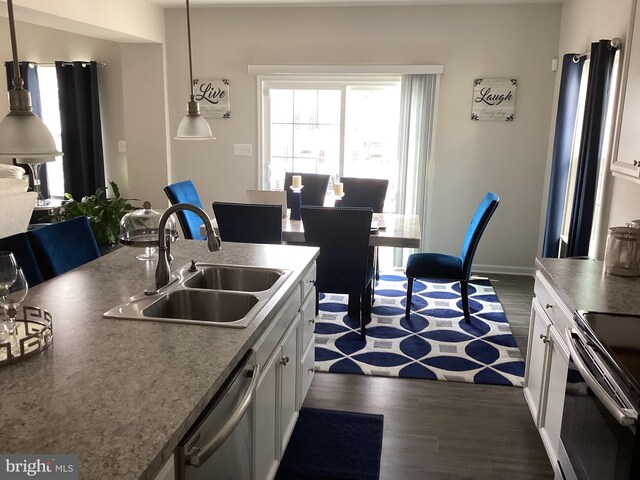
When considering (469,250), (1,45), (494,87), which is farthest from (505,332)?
(1,45)

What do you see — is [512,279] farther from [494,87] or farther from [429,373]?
[429,373]

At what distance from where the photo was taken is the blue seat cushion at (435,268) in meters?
4.26

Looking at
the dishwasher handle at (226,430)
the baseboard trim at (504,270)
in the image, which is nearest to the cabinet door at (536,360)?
the dishwasher handle at (226,430)

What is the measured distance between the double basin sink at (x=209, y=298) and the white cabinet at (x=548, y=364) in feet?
3.93

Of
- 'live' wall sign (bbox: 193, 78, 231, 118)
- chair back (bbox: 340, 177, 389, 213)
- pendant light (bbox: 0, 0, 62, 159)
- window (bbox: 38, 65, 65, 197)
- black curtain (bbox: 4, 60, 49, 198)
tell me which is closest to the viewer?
pendant light (bbox: 0, 0, 62, 159)

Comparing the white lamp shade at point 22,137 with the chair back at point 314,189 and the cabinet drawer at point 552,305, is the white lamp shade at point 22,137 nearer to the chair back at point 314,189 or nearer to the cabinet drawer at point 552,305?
the cabinet drawer at point 552,305

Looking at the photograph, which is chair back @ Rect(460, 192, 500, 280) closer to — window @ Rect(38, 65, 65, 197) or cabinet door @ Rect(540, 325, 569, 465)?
cabinet door @ Rect(540, 325, 569, 465)

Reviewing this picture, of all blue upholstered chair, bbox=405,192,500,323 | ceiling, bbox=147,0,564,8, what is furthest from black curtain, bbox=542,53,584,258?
ceiling, bbox=147,0,564,8

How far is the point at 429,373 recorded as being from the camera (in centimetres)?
350

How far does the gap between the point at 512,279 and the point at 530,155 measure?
1254 mm

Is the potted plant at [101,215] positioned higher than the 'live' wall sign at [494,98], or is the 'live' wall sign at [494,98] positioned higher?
the 'live' wall sign at [494,98]

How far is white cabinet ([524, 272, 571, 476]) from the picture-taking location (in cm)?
232

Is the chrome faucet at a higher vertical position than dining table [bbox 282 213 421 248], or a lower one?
higher

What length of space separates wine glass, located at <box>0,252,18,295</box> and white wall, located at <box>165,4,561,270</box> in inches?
177
